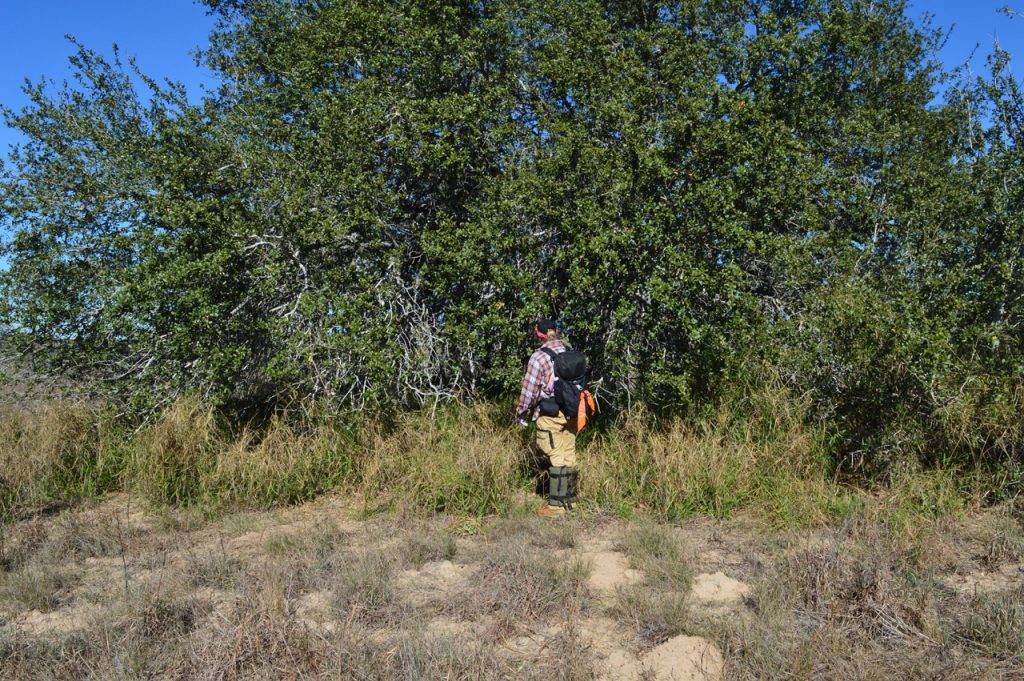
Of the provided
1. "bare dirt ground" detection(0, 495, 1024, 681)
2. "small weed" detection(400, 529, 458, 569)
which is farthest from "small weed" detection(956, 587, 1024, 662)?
"small weed" detection(400, 529, 458, 569)

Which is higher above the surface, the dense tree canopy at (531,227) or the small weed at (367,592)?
the dense tree canopy at (531,227)

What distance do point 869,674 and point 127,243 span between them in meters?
6.21

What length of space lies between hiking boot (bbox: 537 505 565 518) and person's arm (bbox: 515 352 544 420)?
2.40ft

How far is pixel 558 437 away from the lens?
6.09m

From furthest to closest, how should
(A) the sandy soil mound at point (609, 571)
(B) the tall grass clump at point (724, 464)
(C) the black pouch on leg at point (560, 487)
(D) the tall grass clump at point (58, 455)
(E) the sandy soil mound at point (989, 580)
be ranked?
(D) the tall grass clump at point (58, 455) → (C) the black pouch on leg at point (560, 487) → (B) the tall grass clump at point (724, 464) → (A) the sandy soil mound at point (609, 571) → (E) the sandy soil mound at point (989, 580)

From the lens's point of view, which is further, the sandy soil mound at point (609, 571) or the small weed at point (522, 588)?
the sandy soil mound at point (609, 571)

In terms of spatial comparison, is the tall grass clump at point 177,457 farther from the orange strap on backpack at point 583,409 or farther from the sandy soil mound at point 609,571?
the sandy soil mound at point 609,571

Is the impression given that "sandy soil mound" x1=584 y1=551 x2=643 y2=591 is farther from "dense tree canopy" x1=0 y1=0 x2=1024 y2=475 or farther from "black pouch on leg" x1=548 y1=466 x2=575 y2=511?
"dense tree canopy" x1=0 y1=0 x2=1024 y2=475

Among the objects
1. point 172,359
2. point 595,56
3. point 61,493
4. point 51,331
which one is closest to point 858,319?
point 595,56

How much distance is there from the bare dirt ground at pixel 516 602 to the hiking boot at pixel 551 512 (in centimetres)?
29

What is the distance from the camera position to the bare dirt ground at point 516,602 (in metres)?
3.55

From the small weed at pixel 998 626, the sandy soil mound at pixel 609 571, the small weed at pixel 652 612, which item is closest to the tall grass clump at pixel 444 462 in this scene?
the sandy soil mound at pixel 609 571

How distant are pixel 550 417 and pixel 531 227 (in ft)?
5.89

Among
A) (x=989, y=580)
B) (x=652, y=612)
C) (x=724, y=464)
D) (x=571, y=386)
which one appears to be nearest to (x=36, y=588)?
(x=652, y=612)
